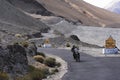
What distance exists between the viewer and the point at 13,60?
27156 mm

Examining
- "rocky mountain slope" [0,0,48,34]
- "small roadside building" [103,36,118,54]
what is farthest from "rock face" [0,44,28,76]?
"rocky mountain slope" [0,0,48,34]

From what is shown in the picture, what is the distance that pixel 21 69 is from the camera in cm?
2798

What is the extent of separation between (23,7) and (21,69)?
153269 millimetres

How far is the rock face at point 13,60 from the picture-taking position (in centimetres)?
2602

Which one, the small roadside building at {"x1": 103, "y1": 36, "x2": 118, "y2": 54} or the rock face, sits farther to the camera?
the small roadside building at {"x1": 103, "y1": 36, "x2": 118, "y2": 54}

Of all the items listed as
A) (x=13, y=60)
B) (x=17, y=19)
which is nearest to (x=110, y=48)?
(x=13, y=60)

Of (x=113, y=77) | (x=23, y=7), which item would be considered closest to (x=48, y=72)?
(x=113, y=77)

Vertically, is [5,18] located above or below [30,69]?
above

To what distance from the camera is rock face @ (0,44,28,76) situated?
1024 inches

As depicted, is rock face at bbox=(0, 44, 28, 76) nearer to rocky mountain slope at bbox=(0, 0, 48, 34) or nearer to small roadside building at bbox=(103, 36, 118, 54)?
small roadside building at bbox=(103, 36, 118, 54)

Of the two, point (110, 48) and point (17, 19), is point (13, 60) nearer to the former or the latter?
point (110, 48)

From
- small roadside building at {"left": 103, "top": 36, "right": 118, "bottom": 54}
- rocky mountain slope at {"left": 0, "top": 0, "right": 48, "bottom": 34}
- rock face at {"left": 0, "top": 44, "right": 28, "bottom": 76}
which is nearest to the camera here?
rock face at {"left": 0, "top": 44, "right": 28, "bottom": 76}

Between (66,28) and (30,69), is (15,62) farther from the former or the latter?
(66,28)

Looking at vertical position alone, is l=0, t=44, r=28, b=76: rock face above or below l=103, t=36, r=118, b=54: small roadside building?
below
